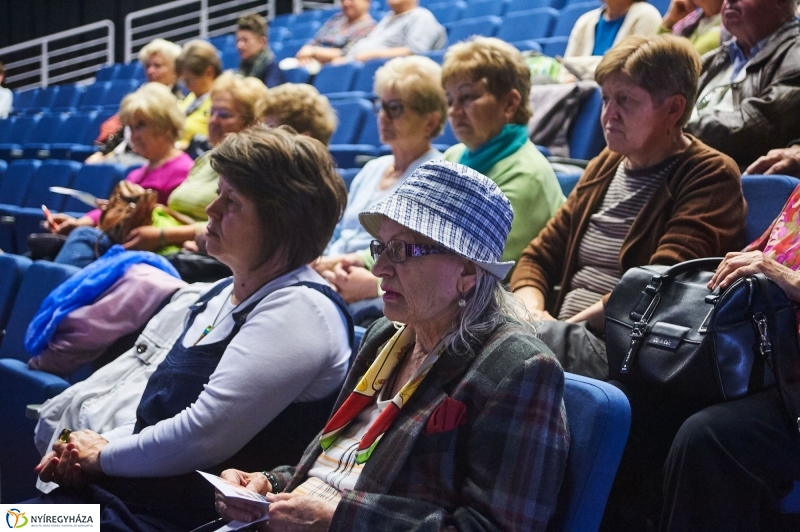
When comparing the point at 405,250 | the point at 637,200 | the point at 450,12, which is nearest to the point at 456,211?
the point at 405,250

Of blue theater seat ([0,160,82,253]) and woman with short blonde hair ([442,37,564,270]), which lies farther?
blue theater seat ([0,160,82,253])

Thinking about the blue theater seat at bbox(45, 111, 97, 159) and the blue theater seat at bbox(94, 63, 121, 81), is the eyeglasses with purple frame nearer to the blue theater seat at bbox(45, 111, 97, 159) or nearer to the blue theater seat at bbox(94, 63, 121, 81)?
the blue theater seat at bbox(45, 111, 97, 159)

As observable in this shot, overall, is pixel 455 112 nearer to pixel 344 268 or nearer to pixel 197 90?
pixel 344 268

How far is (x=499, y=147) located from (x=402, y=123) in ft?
1.32

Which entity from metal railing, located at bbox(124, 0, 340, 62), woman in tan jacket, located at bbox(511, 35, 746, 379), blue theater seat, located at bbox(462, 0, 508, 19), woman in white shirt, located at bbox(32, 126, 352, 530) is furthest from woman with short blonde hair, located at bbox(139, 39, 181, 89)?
woman in white shirt, located at bbox(32, 126, 352, 530)

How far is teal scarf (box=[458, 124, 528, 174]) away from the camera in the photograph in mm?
2793

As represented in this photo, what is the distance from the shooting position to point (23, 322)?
3.01m

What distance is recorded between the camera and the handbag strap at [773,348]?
5.37 feet

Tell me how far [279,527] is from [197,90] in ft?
15.5

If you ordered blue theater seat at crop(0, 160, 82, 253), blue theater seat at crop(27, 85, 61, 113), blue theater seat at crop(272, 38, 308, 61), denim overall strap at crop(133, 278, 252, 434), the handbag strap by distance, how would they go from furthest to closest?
blue theater seat at crop(27, 85, 61, 113)
blue theater seat at crop(272, 38, 308, 61)
blue theater seat at crop(0, 160, 82, 253)
denim overall strap at crop(133, 278, 252, 434)
the handbag strap

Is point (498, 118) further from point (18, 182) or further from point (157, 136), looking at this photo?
point (18, 182)

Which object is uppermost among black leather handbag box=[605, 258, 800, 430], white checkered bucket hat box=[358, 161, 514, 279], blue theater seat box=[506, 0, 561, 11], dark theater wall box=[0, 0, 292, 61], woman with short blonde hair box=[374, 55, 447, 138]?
white checkered bucket hat box=[358, 161, 514, 279]

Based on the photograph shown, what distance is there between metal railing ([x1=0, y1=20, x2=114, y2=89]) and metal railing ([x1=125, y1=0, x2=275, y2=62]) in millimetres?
362

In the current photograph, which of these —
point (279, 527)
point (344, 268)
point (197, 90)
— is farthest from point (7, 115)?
point (279, 527)
